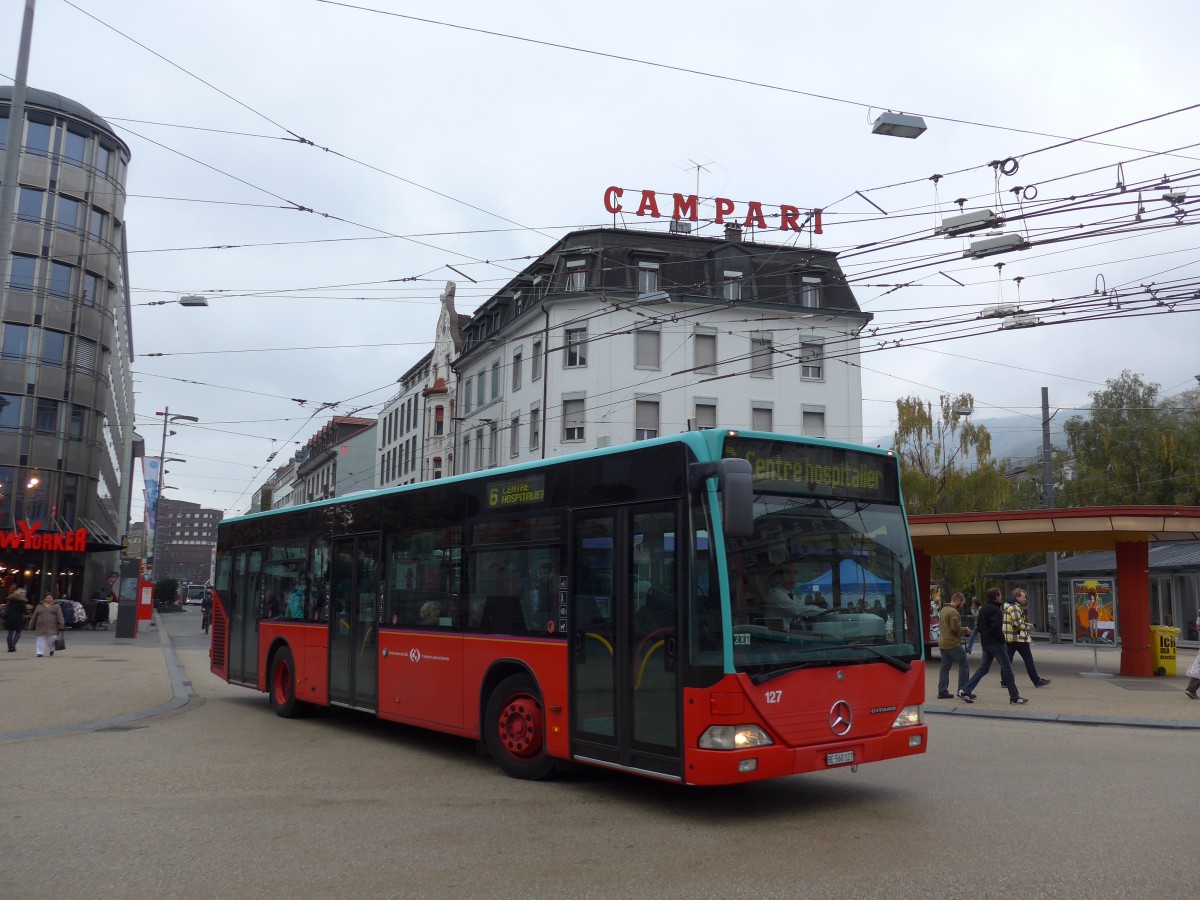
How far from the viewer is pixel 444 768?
10547 millimetres

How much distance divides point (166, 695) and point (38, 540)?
31520 millimetres

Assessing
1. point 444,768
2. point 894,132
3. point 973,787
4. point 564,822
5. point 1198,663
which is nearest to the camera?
point 564,822

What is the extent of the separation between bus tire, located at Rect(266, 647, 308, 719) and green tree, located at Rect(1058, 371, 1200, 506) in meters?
43.1

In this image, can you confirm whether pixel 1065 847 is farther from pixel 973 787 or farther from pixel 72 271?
pixel 72 271

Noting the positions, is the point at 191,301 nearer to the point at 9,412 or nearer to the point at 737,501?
the point at 737,501

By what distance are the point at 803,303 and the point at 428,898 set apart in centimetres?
4035

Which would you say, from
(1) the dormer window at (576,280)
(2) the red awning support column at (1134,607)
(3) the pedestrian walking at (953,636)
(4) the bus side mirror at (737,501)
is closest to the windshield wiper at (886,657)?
(4) the bus side mirror at (737,501)

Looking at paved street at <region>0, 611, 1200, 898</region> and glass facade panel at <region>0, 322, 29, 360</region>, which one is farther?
glass facade panel at <region>0, 322, 29, 360</region>

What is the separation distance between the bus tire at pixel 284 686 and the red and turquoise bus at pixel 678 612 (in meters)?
3.81

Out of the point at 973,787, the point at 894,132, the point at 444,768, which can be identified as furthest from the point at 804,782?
the point at 894,132

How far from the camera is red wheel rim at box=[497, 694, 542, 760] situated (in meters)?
9.56

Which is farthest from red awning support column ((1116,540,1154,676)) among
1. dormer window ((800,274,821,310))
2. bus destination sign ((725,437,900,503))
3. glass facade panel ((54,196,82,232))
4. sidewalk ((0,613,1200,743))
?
glass facade panel ((54,196,82,232))

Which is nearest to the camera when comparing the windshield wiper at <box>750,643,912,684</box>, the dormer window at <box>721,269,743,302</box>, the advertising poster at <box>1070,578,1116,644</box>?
the windshield wiper at <box>750,643,912,684</box>

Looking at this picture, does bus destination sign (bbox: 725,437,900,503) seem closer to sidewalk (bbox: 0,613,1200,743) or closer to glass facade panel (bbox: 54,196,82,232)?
sidewalk (bbox: 0,613,1200,743)
